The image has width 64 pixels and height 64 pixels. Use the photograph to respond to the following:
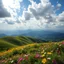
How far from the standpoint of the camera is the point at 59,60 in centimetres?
636

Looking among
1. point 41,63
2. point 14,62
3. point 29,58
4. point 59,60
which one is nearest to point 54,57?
point 59,60

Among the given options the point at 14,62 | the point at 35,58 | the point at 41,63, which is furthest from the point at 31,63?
the point at 14,62

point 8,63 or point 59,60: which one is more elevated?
point 59,60

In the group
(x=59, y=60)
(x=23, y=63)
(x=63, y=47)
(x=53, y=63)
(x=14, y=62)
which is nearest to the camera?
(x=53, y=63)

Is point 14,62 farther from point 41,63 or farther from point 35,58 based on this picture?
point 41,63

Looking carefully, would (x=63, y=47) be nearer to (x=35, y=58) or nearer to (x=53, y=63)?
(x=35, y=58)

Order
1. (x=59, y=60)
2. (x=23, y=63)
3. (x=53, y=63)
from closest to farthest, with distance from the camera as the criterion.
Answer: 1. (x=53, y=63)
2. (x=59, y=60)
3. (x=23, y=63)

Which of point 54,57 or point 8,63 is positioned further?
point 8,63

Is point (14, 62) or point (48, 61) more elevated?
point (48, 61)

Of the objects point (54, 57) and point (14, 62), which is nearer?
point (54, 57)

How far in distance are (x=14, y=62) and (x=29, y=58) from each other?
1.60m

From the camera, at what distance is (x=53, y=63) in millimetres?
5953

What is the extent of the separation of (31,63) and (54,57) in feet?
3.72

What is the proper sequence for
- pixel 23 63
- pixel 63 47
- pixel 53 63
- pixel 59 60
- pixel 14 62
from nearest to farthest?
pixel 53 63 → pixel 59 60 → pixel 23 63 → pixel 14 62 → pixel 63 47
